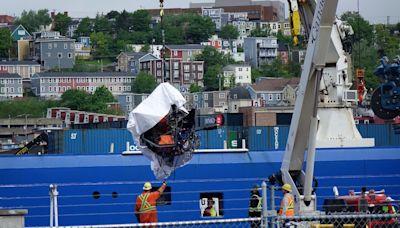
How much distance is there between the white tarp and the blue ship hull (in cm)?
396

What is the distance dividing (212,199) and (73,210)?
3164 millimetres

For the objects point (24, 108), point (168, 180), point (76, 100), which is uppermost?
point (168, 180)

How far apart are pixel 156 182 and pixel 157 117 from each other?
617 centimetres

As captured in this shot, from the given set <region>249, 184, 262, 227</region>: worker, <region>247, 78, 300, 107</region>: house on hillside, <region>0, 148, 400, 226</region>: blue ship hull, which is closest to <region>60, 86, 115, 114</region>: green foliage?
<region>247, 78, 300, 107</region>: house on hillside

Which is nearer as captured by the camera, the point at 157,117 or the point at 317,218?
the point at 317,218

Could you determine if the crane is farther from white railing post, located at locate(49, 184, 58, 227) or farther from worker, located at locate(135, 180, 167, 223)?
white railing post, located at locate(49, 184, 58, 227)

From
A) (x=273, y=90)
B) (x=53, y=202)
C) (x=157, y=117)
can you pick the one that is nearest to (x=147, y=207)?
(x=53, y=202)

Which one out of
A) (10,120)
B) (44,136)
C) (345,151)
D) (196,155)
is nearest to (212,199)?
(196,155)

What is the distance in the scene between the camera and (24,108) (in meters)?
178

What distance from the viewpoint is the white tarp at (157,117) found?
28234 millimetres

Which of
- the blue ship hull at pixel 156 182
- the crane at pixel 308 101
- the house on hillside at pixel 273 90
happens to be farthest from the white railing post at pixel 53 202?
the house on hillside at pixel 273 90

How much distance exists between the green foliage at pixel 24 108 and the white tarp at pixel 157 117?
5540 inches

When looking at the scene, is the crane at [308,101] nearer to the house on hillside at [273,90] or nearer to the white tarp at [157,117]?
the white tarp at [157,117]

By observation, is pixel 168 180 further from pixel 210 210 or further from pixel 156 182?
pixel 210 210
